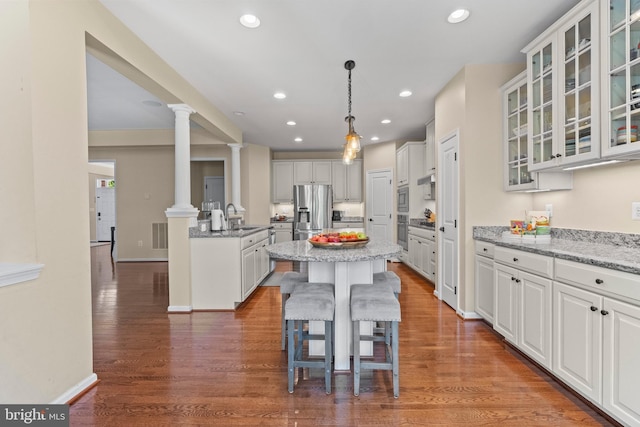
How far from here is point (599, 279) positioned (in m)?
1.59

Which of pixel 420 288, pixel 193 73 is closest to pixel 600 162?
pixel 420 288

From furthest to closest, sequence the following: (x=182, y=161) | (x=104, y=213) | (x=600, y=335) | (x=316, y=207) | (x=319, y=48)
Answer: (x=104, y=213) → (x=316, y=207) → (x=182, y=161) → (x=319, y=48) → (x=600, y=335)

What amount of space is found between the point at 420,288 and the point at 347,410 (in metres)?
2.90

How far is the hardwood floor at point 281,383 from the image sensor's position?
5.51 ft

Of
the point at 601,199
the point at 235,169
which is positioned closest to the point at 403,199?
the point at 235,169

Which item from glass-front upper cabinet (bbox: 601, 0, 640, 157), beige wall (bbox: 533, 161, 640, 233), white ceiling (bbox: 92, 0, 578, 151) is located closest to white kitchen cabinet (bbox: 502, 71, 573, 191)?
beige wall (bbox: 533, 161, 640, 233)

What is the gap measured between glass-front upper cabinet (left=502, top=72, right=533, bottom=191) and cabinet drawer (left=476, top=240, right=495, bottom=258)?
61 cm

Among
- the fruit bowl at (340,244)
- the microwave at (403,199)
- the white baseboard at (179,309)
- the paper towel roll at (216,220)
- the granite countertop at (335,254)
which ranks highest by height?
the microwave at (403,199)

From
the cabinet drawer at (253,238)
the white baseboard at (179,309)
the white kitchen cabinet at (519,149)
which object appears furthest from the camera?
the cabinet drawer at (253,238)

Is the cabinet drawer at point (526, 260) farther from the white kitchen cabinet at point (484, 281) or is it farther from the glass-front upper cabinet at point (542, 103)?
the glass-front upper cabinet at point (542, 103)

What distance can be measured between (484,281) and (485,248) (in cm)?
32

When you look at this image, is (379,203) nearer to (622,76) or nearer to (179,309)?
(179,309)

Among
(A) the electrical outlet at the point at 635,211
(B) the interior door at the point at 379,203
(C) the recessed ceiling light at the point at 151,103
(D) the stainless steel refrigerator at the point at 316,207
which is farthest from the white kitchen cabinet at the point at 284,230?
(A) the electrical outlet at the point at 635,211

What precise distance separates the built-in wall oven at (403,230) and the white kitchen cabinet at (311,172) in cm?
203
